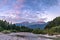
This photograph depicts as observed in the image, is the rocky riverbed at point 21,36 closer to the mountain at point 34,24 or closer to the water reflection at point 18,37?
the water reflection at point 18,37

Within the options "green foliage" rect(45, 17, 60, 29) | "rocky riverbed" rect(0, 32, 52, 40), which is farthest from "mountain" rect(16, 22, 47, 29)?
"rocky riverbed" rect(0, 32, 52, 40)

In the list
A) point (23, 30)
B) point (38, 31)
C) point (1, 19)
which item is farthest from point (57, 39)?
point (1, 19)

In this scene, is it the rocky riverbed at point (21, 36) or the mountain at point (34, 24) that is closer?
the mountain at point (34, 24)

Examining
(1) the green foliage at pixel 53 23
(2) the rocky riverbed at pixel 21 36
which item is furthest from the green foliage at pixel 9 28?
(1) the green foliage at pixel 53 23

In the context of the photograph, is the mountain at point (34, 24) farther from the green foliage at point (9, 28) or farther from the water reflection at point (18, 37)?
the water reflection at point (18, 37)

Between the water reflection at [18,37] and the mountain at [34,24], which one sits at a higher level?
the mountain at [34,24]

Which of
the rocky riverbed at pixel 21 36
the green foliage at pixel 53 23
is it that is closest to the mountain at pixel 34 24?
the green foliage at pixel 53 23

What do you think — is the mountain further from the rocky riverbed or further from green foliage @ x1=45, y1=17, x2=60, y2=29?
the rocky riverbed

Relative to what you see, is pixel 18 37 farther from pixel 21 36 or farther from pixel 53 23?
pixel 53 23

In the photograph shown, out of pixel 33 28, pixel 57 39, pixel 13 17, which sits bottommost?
pixel 57 39

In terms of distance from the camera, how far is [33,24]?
6.16m

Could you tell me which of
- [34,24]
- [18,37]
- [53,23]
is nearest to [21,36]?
[18,37]

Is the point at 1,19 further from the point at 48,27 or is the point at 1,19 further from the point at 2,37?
the point at 48,27

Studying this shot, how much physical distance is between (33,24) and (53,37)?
33.0 inches
